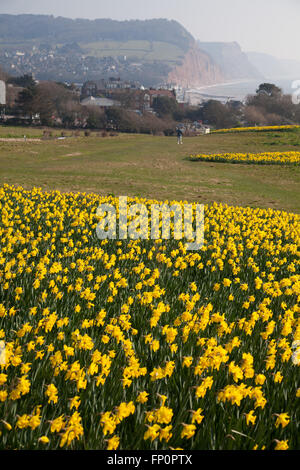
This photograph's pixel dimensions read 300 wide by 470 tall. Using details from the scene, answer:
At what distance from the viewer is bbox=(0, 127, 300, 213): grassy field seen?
18703mm

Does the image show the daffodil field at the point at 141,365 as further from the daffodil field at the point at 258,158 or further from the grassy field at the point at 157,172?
the daffodil field at the point at 258,158

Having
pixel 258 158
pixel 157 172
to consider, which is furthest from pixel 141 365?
pixel 258 158

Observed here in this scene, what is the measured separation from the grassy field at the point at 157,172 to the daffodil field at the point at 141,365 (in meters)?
12.0

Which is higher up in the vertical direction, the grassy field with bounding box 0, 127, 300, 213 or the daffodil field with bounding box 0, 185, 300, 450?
the grassy field with bounding box 0, 127, 300, 213

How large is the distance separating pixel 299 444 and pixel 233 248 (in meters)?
5.18

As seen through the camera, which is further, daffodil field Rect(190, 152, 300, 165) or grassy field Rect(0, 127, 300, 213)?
daffodil field Rect(190, 152, 300, 165)

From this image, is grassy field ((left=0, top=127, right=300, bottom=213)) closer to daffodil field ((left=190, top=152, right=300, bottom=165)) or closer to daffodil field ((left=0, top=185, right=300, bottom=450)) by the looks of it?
daffodil field ((left=190, top=152, right=300, bottom=165))

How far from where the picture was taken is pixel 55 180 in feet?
65.6

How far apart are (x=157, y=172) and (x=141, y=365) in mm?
22135

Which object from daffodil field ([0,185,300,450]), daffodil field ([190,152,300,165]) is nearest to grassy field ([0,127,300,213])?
daffodil field ([190,152,300,165])

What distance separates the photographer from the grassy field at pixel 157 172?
61.4 ft

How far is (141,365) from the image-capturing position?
3.96m

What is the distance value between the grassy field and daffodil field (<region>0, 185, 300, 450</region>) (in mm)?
11974

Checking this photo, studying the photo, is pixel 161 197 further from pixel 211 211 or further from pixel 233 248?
pixel 233 248
